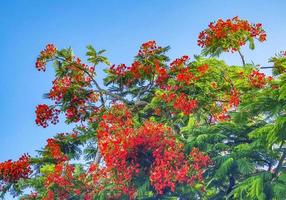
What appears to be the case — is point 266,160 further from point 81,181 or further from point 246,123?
point 81,181

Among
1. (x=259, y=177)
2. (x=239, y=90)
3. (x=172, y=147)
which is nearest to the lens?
(x=259, y=177)

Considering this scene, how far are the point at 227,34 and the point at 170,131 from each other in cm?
470

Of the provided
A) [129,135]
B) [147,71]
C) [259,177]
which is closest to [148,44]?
[147,71]

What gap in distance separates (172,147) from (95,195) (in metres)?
2.41

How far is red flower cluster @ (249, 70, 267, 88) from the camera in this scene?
13036mm

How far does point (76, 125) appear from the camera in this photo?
17719mm

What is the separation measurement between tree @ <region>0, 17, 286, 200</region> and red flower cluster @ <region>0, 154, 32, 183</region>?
37 mm

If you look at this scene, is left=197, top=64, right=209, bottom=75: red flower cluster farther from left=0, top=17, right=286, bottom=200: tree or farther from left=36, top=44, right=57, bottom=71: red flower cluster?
left=36, top=44, right=57, bottom=71: red flower cluster

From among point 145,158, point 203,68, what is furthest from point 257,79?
point 145,158

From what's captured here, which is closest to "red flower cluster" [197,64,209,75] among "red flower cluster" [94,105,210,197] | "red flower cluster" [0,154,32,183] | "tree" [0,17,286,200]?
"tree" [0,17,286,200]

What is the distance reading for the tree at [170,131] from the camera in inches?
424

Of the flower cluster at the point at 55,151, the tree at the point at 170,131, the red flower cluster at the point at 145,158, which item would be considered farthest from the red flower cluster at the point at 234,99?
the flower cluster at the point at 55,151

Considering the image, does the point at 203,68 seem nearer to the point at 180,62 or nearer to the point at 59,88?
the point at 180,62

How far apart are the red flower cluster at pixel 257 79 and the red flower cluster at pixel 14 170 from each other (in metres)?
8.30
